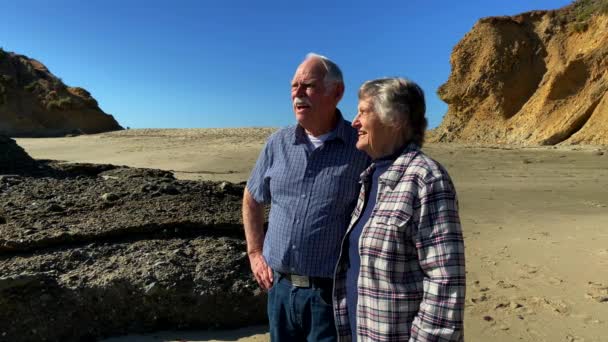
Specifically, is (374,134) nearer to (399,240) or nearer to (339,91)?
(399,240)

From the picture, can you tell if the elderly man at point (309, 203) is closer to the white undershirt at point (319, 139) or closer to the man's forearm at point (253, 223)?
the white undershirt at point (319, 139)

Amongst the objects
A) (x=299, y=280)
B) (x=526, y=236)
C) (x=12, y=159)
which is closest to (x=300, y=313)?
(x=299, y=280)

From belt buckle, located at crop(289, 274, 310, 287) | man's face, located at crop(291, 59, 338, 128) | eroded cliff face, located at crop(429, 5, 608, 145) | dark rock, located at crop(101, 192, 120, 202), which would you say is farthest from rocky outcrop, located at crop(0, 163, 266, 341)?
eroded cliff face, located at crop(429, 5, 608, 145)

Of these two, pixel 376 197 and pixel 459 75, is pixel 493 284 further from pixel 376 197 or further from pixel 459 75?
pixel 459 75

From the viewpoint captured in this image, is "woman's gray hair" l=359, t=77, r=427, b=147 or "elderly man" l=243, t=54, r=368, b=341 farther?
"elderly man" l=243, t=54, r=368, b=341

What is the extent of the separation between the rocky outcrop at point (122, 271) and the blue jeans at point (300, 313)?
147cm

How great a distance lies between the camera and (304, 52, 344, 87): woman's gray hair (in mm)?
2166

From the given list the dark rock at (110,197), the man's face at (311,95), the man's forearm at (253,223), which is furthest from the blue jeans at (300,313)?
the dark rock at (110,197)

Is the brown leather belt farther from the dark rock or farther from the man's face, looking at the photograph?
the dark rock

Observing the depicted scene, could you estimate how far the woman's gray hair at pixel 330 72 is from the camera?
2.17m

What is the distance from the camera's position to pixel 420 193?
157cm

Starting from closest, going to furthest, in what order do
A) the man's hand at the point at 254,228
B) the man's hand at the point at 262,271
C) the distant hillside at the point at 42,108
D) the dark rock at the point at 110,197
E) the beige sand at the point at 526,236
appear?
the man's hand at the point at 262,271 < the man's hand at the point at 254,228 < the beige sand at the point at 526,236 < the dark rock at the point at 110,197 < the distant hillside at the point at 42,108

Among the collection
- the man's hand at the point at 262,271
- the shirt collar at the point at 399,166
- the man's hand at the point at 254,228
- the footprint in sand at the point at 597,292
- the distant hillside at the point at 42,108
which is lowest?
the footprint in sand at the point at 597,292

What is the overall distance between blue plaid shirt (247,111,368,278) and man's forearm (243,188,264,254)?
15cm
